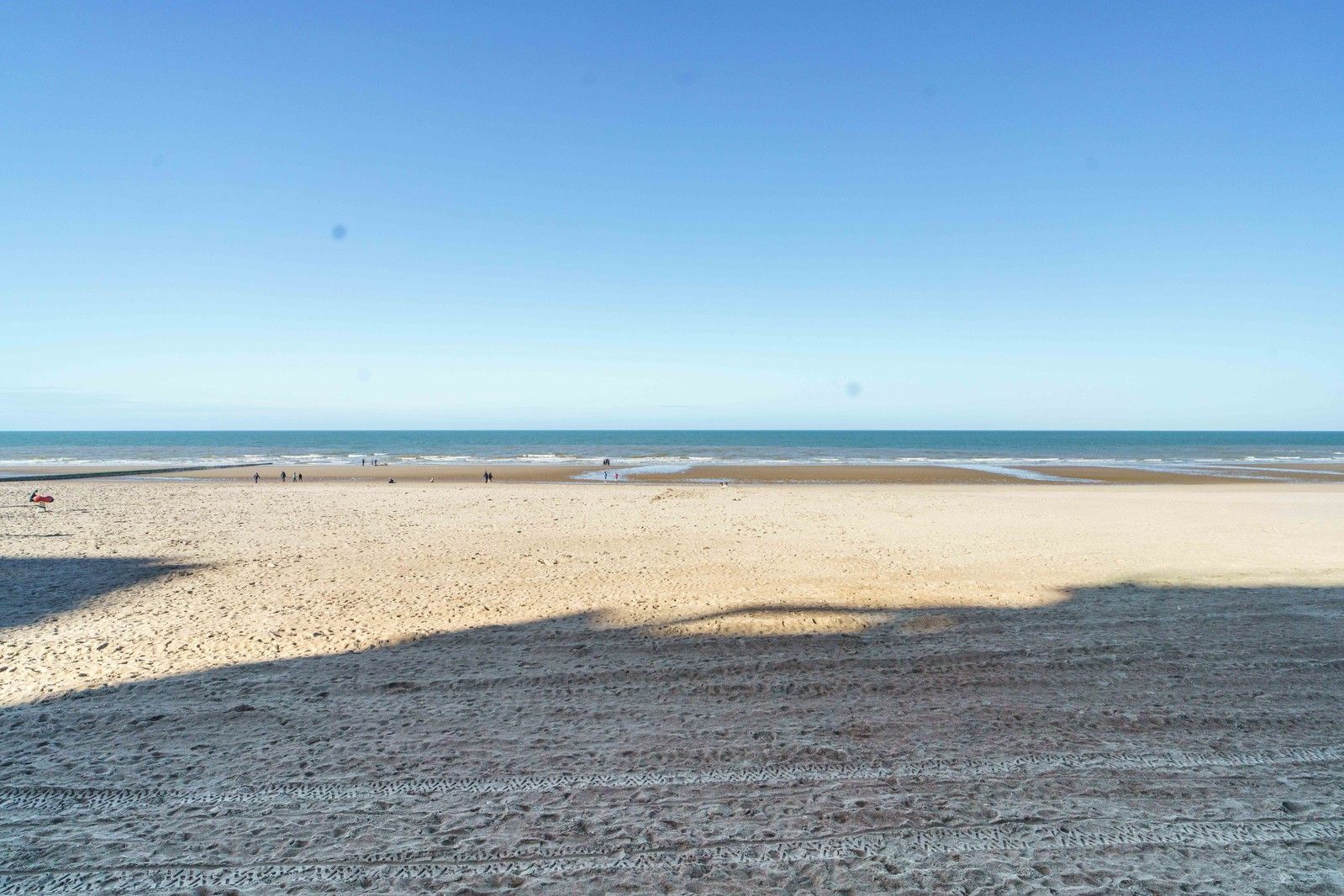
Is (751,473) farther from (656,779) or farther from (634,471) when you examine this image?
(656,779)

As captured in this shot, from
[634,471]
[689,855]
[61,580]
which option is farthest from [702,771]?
[634,471]


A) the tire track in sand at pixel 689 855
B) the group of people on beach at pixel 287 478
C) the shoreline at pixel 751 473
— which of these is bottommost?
the tire track in sand at pixel 689 855

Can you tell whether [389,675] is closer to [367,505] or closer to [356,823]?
[356,823]

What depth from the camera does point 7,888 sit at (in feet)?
11.1

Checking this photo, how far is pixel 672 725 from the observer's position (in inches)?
204

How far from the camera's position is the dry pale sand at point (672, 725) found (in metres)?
3.61

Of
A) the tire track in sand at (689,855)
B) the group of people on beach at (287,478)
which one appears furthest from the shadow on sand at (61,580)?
the group of people on beach at (287,478)

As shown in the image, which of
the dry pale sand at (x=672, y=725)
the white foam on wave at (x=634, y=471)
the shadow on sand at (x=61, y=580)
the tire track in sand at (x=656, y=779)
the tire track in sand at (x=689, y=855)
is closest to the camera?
the tire track in sand at (x=689, y=855)

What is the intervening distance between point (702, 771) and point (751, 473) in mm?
34465

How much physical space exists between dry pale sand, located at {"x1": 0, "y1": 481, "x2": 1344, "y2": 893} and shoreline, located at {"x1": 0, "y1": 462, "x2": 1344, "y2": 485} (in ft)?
70.7

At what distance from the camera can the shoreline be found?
110 feet

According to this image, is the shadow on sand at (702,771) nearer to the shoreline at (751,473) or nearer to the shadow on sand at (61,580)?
the shadow on sand at (61,580)

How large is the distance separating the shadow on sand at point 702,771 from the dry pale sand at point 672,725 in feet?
0.08

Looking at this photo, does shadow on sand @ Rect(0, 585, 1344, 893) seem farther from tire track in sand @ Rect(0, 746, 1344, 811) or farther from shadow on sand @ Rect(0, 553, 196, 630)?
shadow on sand @ Rect(0, 553, 196, 630)
